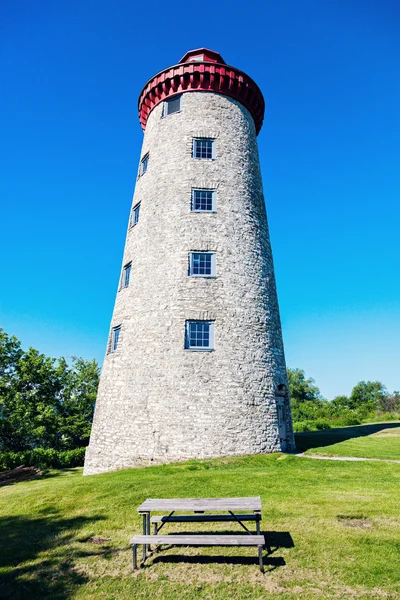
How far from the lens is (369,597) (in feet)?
15.6

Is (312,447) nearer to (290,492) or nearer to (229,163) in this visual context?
(290,492)

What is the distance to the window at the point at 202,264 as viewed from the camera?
1672 centimetres

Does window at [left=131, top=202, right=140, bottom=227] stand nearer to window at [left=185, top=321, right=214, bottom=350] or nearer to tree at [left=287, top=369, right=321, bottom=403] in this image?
window at [left=185, top=321, right=214, bottom=350]

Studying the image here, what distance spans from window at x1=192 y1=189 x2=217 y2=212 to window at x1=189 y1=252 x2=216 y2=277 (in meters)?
2.39

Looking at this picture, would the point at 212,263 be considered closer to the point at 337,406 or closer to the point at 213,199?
the point at 213,199

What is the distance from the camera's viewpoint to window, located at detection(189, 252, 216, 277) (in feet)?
54.9

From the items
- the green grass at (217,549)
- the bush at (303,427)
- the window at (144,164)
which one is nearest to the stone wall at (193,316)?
the window at (144,164)

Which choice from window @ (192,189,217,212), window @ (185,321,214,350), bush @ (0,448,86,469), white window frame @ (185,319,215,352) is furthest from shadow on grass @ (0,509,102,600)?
window @ (192,189,217,212)

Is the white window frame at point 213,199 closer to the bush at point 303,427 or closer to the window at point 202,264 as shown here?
the window at point 202,264

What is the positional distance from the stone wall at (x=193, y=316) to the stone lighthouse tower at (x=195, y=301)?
1.9 inches

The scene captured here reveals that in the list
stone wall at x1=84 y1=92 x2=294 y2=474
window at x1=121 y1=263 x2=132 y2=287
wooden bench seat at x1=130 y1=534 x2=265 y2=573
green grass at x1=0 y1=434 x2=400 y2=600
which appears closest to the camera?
green grass at x1=0 y1=434 x2=400 y2=600

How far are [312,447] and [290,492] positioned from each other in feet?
29.1

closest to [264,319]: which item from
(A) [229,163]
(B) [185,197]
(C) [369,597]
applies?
(B) [185,197]

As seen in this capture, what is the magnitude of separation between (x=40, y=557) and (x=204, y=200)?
1534 centimetres
